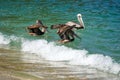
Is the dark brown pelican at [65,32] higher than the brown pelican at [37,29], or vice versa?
the dark brown pelican at [65,32]

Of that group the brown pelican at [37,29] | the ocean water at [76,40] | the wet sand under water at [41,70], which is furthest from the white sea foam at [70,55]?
the wet sand under water at [41,70]

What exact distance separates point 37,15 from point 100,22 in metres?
8.56

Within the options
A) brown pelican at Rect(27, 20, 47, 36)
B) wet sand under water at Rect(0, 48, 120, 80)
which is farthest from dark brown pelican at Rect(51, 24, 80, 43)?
wet sand under water at Rect(0, 48, 120, 80)

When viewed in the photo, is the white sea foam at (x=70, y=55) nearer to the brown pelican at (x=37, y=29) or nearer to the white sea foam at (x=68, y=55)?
the white sea foam at (x=68, y=55)

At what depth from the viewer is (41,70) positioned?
14789 millimetres

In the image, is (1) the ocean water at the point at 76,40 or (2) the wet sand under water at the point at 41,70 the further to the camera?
(1) the ocean water at the point at 76,40

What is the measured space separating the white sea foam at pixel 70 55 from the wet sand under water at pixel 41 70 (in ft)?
2.42

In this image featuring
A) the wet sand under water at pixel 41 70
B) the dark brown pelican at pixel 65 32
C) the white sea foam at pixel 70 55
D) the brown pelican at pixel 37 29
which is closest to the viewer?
the wet sand under water at pixel 41 70

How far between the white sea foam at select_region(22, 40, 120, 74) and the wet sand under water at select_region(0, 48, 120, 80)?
2.42 ft

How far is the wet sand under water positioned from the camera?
13633mm

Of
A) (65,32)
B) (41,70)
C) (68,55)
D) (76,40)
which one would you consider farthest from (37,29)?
(41,70)

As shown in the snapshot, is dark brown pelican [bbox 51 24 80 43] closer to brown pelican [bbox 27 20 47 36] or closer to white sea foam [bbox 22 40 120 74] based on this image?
white sea foam [bbox 22 40 120 74]

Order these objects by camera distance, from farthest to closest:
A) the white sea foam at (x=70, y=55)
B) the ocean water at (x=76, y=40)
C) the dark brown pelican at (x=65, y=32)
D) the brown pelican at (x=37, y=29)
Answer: the brown pelican at (x=37, y=29) < the dark brown pelican at (x=65, y=32) < the ocean water at (x=76, y=40) < the white sea foam at (x=70, y=55)

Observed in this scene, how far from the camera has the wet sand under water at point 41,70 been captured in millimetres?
13633
